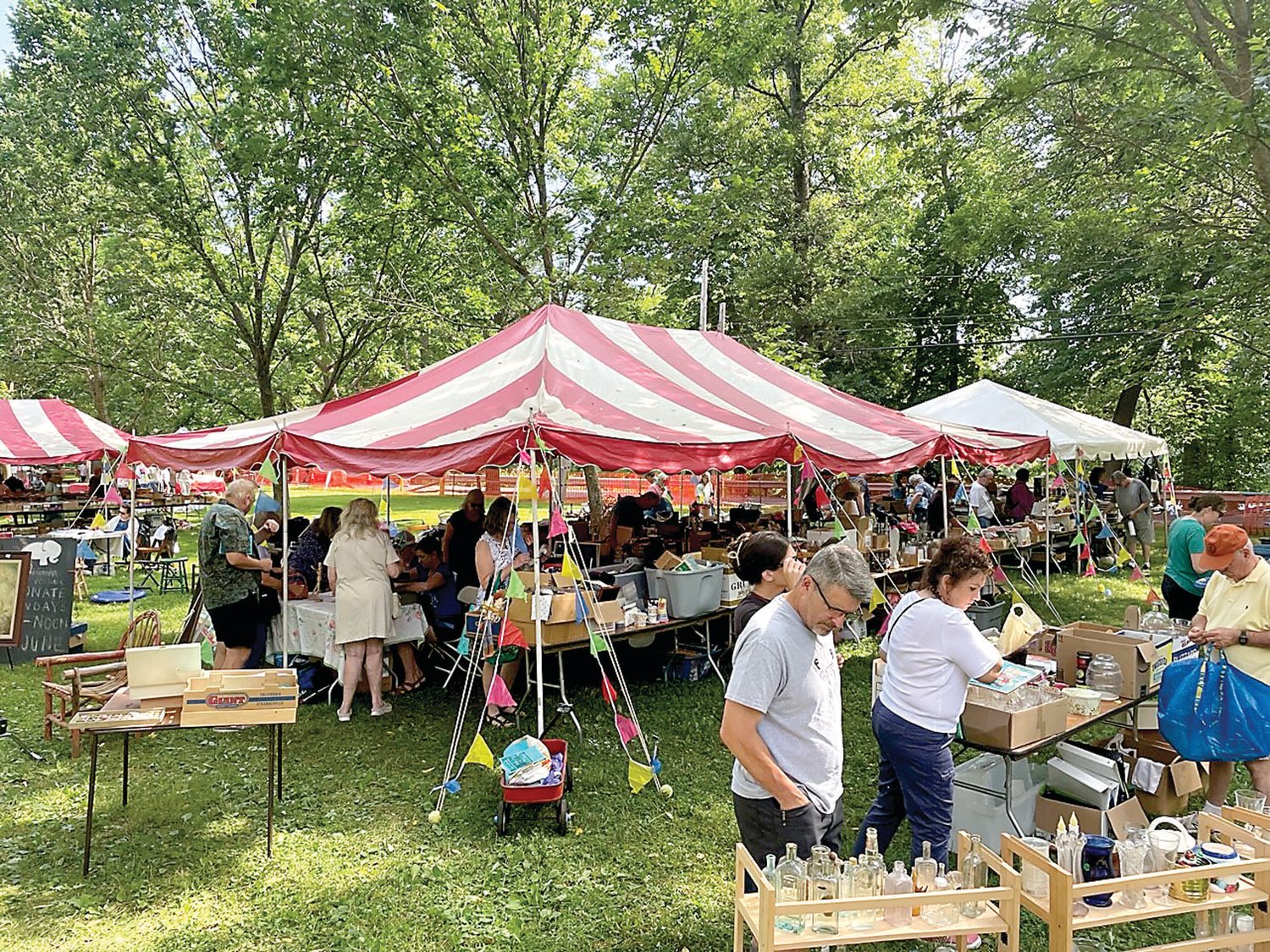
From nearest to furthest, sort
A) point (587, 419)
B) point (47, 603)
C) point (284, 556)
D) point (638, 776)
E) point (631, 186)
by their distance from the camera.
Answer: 1. point (638, 776)
2. point (587, 419)
3. point (284, 556)
4. point (47, 603)
5. point (631, 186)

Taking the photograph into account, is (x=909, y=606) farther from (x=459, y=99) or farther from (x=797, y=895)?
(x=459, y=99)

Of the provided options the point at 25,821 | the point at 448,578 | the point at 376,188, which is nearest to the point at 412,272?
the point at 376,188

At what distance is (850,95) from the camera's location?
65.3 ft

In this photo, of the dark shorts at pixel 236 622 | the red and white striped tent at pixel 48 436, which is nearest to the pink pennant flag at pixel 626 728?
the dark shorts at pixel 236 622

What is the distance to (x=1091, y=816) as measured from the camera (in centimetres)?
378

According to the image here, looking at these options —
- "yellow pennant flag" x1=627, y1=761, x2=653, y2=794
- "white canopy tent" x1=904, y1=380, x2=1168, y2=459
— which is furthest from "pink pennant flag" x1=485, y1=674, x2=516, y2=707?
"white canopy tent" x1=904, y1=380, x2=1168, y2=459

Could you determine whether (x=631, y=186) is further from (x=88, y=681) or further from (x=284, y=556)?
(x=88, y=681)

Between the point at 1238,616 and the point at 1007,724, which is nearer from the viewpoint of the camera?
the point at 1007,724

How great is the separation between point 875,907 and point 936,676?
1008 mm

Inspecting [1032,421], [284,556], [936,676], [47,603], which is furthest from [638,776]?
[1032,421]

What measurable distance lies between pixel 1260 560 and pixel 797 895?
126 inches

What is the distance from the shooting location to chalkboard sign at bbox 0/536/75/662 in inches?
299

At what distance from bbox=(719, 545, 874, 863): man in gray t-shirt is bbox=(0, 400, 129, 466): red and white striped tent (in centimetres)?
1196

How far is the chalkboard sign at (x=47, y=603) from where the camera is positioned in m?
7.58
